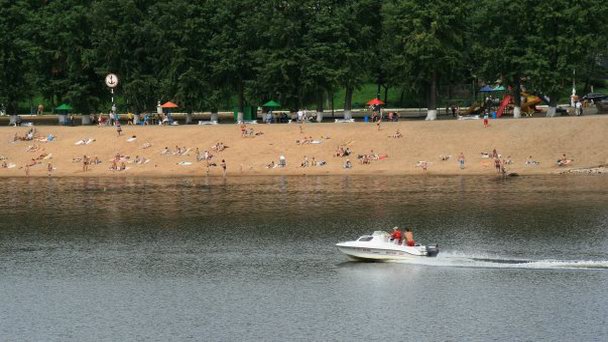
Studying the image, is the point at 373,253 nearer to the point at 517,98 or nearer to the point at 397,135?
the point at 397,135

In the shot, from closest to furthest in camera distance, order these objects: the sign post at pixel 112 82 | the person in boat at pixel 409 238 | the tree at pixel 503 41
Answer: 1. the person in boat at pixel 409 238
2. the tree at pixel 503 41
3. the sign post at pixel 112 82

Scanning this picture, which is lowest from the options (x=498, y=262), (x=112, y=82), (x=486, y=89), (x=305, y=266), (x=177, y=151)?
(x=305, y=266)

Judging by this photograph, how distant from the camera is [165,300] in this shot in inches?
2318

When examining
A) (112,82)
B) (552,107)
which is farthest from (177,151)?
(552,107)

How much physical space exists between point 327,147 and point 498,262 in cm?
5629

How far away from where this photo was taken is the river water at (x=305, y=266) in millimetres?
52906

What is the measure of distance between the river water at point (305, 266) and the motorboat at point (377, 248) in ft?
1.84

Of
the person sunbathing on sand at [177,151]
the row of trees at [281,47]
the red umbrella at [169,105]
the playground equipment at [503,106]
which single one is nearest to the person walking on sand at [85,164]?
the person sunbathing on sand at [177,151]

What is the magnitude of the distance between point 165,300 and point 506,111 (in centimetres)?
9106

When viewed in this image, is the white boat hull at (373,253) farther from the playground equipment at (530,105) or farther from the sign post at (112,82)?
the sign post at (112,82)

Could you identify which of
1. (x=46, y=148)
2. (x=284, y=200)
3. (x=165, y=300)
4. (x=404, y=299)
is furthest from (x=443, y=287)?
(x=46, y=148)

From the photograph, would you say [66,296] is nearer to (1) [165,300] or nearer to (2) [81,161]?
(1) [165,300]

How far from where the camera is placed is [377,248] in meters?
67.1

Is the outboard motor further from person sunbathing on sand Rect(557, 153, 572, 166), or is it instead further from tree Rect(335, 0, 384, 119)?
tree Rect(335, 0, 384, 119)
